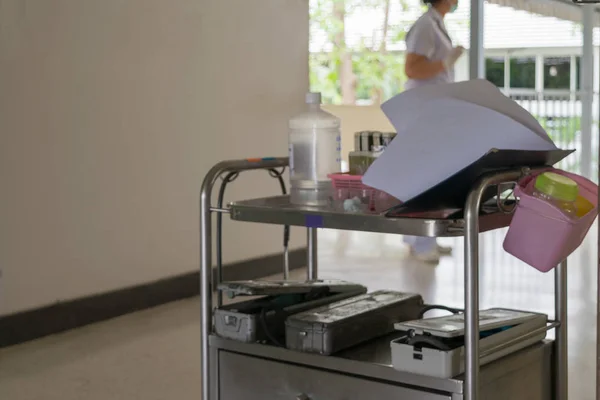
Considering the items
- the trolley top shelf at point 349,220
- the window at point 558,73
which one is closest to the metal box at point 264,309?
the trolley top shelf at point 349,220

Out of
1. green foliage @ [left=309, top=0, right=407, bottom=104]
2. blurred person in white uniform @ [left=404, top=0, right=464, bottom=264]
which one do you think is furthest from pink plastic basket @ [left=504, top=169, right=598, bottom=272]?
green foliage @ [left=309, top=0, right=407, bottom=104]

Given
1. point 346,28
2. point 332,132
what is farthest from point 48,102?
point 346,28

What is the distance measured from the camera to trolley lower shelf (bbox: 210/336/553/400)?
1622 millimetres

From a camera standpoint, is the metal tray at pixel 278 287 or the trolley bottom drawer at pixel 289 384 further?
the metal tray at pixel 278 287

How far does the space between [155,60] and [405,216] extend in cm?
253

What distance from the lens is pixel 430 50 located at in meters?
4.45

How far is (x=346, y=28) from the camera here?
36.9 ft

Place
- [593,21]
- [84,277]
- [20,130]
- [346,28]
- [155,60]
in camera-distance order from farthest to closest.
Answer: [346,28] → [593,21] → [155,60] → [84,277] → [20,130]

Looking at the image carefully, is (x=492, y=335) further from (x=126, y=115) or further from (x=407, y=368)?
(x=126, y=115)

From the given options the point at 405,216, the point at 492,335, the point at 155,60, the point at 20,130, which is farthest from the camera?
the point at 155,60

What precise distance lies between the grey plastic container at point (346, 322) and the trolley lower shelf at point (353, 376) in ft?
0.07

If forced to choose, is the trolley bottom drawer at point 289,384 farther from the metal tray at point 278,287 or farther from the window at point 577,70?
the window at point 577,70

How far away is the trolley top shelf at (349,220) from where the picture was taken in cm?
151

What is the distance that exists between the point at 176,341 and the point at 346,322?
5.61 ft
